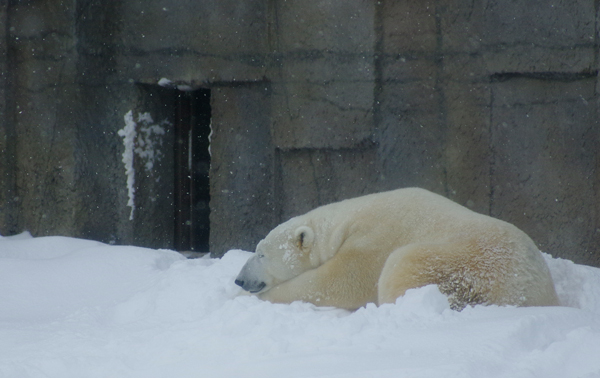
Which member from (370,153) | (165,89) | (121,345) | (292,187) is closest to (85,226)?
(165,89)

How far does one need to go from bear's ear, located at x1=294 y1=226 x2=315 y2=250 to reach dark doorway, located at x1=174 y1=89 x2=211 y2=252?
104 inches

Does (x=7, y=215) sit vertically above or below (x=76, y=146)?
below

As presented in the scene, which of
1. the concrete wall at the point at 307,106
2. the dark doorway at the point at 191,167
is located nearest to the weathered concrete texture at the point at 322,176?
the concrete wall at the point at 307,106

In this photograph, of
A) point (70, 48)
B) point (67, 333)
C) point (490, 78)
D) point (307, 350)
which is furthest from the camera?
point (70, 48)

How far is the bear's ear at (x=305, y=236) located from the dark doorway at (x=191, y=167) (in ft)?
8.63

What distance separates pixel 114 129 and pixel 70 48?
29.5 inches

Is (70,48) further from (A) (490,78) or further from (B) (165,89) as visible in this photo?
(A) (490,78)

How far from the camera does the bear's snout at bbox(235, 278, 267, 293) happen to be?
3070mm

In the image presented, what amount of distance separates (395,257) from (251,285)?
0.88m

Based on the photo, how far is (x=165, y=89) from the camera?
17.4ft

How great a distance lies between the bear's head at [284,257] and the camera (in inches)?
125

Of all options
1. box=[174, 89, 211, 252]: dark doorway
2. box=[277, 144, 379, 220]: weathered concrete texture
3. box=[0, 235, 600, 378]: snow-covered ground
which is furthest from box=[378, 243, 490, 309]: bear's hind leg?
box=[174, 89, 211, 252]: dark doorway

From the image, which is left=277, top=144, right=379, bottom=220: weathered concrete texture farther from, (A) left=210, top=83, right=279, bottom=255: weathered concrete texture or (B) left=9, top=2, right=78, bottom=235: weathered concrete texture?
(B) left=9, top=2, right=78, bottom=235: weathered concrete texture

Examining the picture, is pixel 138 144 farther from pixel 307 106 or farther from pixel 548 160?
pixel 548 160
